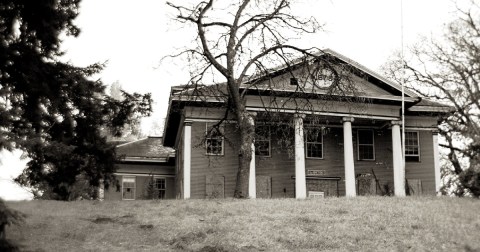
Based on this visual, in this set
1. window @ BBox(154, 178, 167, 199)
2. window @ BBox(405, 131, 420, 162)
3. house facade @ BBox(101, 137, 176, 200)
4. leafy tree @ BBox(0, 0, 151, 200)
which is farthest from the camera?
window @ BBox(154, 178, 167, 199)

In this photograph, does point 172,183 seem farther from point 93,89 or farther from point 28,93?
point 28,93

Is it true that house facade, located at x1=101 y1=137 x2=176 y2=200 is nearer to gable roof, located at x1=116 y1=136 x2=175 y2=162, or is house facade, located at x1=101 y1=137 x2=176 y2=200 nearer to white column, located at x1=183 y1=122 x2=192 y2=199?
gable roof, located at x1=116 y1=136 x2=175 y2=162

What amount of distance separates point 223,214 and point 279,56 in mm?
9685

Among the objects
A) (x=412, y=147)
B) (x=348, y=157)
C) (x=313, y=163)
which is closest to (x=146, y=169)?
(x=313, y=163)

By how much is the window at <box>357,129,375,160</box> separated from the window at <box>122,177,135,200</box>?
13870 millimetres

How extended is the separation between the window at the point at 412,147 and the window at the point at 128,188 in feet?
53.8

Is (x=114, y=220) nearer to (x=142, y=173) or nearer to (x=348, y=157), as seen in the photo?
(x=348, y=157)

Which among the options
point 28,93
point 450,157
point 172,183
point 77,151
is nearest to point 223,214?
point 77,151

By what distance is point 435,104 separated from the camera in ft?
119

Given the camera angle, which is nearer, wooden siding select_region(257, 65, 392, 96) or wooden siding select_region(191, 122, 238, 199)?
wooden siding select_region(191, 122, 238, 199)

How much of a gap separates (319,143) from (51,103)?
21100mm

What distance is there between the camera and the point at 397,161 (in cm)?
3312

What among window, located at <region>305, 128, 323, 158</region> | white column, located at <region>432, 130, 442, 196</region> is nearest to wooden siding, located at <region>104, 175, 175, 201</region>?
window, located at <region>305, 128, 323, 158</region>

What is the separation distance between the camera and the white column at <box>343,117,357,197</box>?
3198cm
